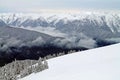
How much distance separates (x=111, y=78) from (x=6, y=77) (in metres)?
37.6

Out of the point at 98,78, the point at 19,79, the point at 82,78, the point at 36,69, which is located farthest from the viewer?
the point at 36,69

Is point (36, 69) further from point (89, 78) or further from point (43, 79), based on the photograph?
point (89, 78)

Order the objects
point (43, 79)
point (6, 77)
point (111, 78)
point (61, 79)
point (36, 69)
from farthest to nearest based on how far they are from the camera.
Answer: point (36, 69) < point (6, 77) < point (43, 79) < point (61, 79) < point (111, 78)

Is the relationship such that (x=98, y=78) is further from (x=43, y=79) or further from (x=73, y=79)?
(x=43, y=79)

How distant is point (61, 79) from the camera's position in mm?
56875

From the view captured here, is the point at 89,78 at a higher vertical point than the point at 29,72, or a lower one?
higher

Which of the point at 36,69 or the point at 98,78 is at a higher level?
the point at 98,78

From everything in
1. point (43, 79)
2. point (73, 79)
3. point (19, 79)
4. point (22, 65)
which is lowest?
point (22, 65)

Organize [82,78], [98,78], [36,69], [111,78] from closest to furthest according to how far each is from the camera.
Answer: [111,78] → [98,78] → [82,78] → [36,69]

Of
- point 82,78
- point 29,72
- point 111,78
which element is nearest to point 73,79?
point 82,78

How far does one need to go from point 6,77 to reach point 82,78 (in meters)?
29.9

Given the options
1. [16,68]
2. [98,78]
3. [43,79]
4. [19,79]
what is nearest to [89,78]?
[98,78]

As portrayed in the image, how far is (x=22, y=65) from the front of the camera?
126125mm

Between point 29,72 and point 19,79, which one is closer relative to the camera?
point 19,79
